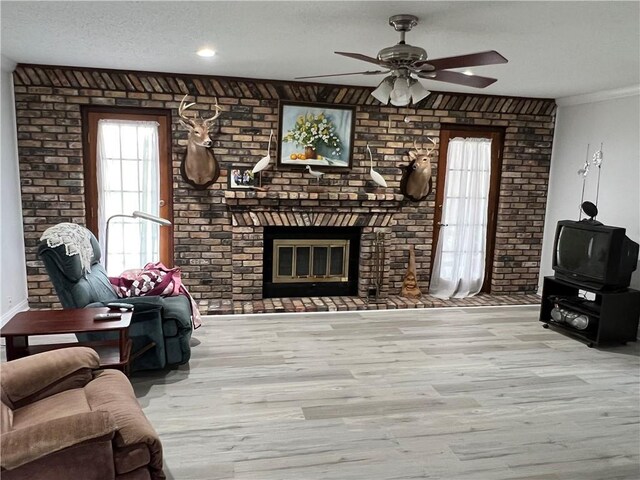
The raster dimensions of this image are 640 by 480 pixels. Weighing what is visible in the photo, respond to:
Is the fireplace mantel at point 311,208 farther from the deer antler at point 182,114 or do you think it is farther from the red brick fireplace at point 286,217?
the deer antler at point 182,114

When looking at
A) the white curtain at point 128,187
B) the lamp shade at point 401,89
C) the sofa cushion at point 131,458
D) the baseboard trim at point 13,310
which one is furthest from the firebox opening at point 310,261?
the sofa cushion at point 131,458

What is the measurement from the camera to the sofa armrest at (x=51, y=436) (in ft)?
4.96

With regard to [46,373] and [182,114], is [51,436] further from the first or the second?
[182,114]

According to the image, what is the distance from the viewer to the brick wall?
4.42 m

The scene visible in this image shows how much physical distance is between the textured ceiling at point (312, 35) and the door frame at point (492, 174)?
1088 mm

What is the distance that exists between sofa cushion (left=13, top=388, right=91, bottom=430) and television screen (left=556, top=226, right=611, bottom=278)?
12.9 feet

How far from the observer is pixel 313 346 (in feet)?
12.6

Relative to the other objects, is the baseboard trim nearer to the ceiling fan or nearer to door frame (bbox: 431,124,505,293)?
the ceiling fan

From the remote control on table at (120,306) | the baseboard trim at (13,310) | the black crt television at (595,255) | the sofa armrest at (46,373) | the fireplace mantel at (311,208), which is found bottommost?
the baseboard trim at (13,310)

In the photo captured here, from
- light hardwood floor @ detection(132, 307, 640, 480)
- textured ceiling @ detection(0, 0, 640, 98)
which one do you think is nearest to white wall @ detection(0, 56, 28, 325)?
textured ceiling @ detection(0, 0, 640, 98)

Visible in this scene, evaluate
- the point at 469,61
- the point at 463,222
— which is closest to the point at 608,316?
the point at 463,222

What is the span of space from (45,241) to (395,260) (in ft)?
11.7

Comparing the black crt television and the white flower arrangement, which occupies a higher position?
the white flower arrangement

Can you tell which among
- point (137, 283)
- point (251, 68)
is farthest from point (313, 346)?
point (251, 68)
